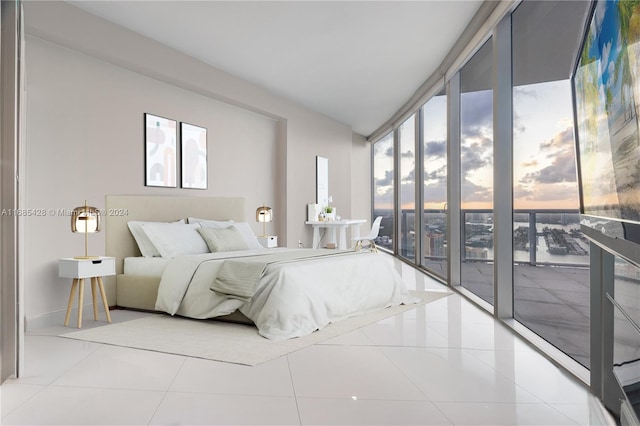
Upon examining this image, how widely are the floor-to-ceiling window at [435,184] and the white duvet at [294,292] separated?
6.95 ft

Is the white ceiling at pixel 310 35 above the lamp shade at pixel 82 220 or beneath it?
above

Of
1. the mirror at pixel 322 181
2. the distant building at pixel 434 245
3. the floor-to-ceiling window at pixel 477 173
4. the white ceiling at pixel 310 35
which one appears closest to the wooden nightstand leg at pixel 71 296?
the white ceiling at pixel 310 35

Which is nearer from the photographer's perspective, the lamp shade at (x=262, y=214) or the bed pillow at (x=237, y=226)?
the bed pillow at (x=237, y=226)

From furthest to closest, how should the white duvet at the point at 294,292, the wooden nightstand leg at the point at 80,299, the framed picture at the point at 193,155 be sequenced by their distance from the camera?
the framed picture at the point at 193,155
the wooden nightstand leg at the point at 80,299
the white duvet at the point at 294,292

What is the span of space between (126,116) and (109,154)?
48 centimetres

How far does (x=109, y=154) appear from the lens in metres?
4.70

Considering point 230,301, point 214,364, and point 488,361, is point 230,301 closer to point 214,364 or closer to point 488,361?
point 214,364

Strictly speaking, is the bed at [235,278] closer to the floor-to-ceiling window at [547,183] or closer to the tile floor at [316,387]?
the tile floor at [316,387]

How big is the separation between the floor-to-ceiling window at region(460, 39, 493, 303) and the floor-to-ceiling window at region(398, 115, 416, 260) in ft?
7.25

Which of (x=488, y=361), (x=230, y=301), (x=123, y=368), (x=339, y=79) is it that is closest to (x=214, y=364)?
(x=123, y=368)

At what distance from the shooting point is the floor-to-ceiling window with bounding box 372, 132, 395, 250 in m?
10.2

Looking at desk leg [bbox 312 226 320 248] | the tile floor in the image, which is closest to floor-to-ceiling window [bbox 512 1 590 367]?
the tile floor

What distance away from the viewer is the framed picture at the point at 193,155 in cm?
577

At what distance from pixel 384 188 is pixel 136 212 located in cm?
662
